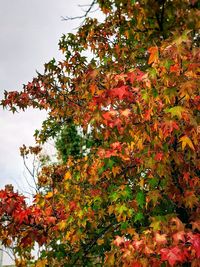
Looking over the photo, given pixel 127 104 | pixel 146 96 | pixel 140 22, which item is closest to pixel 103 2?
pixel 140 22

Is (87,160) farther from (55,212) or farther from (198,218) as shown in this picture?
(198,218)

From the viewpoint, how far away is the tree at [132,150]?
10.8ft

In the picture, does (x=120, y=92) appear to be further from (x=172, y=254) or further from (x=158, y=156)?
(x=172, y=254)

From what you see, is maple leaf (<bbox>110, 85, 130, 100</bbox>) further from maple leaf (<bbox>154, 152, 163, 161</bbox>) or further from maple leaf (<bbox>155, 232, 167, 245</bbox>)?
maple leaf (<bbox>155, 232, 167, 245</bbox>)

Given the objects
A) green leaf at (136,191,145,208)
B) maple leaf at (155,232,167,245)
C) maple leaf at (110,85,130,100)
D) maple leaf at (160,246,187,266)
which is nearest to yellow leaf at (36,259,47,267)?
green leaf at (136,191,145,208)

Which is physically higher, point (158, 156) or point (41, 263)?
point (158, 156)

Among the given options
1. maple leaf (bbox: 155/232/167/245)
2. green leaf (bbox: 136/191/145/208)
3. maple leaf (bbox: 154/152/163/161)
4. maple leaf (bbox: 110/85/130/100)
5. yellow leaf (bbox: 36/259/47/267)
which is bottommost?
maple leaf (bbox: 155/232/167/245)

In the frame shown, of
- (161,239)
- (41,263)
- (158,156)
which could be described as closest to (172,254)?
(161,239)

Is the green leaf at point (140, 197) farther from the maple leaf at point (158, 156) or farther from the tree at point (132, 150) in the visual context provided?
the maple leaf at point (158, 156)

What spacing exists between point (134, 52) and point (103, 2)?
101 centimetres

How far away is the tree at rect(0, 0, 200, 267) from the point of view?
331cm

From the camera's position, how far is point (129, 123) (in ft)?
11.4

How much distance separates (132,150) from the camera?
4621mm

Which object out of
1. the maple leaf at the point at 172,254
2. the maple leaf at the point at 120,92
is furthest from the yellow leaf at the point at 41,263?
the maple leaf at the point at 120,92
